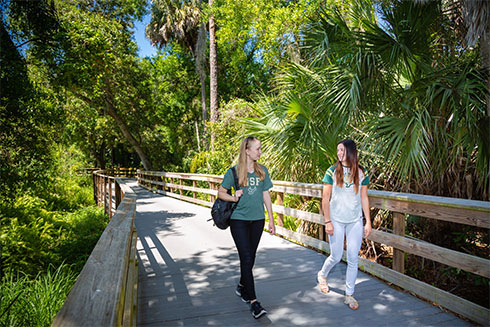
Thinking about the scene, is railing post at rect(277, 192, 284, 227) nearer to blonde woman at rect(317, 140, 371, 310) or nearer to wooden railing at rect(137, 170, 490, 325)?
wooden railing at rect(137, 170, 490, 325)

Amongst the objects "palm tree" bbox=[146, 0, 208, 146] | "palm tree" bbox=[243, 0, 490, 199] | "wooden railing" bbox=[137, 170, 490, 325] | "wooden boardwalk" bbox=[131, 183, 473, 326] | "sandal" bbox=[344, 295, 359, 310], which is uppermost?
"palm tree" bbox=[146, 0, 208, 146]

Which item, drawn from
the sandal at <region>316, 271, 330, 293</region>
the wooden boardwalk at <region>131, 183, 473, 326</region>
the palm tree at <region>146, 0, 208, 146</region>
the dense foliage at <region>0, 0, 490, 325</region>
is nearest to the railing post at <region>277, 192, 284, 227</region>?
the dense foliage at <region>0, 0, 490, 325</region>

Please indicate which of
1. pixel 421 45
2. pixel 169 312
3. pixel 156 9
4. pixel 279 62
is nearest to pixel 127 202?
pixel 169 312

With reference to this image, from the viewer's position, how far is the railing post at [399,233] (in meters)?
3.85

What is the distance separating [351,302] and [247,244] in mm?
1173

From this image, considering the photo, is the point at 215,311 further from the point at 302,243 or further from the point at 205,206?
the point at 205,206

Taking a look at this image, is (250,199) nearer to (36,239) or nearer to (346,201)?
(346,201)

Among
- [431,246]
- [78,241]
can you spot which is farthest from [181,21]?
[431,246]

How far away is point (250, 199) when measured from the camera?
3467 mm

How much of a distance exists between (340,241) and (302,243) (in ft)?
8.15

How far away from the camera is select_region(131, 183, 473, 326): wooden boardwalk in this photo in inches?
125

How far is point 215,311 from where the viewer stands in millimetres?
3383

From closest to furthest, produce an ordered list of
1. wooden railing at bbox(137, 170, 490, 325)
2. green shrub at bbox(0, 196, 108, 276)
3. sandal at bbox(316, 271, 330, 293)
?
1. wooden railing at bbox(137, 170, 490, 325)
2. sandal at bbox(316, 271, 330, 293)
3. green shrub at bbox(0, 196, 108, 276)

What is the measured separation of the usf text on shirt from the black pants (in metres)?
0.78
